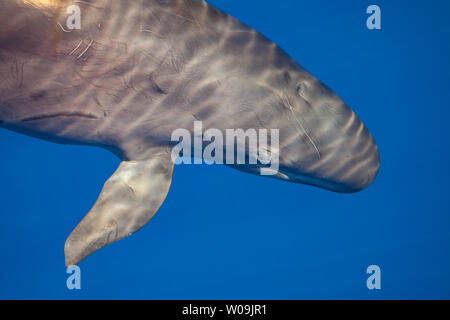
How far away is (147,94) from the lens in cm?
370

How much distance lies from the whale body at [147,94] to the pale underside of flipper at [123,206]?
0.5 inches

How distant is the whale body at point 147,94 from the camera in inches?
129

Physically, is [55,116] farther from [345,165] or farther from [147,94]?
[345,165]

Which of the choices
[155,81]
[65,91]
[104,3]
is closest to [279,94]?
[155,81]

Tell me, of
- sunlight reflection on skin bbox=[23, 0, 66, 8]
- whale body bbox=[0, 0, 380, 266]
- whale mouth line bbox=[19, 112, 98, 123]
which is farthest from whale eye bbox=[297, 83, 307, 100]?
sunlight reflection on skin bbox=[23, 0, 66, 8]

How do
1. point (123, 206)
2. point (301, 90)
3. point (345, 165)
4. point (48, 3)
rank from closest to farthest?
point (48, 3) → point (123, 206) → point (301, 90) → point (345, 165)

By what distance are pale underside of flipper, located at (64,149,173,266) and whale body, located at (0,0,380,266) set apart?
0.01 m

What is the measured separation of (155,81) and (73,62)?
81 centimetres

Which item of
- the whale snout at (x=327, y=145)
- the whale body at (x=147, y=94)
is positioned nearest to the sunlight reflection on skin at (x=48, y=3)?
the whale body at (x=147, y=94)

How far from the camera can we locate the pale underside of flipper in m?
3.65

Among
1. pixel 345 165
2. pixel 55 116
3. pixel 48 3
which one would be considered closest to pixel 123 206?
pixel 55 116

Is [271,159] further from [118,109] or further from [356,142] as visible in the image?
[118,109]

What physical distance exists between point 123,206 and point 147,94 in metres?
1.28

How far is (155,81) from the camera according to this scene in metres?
3.64
